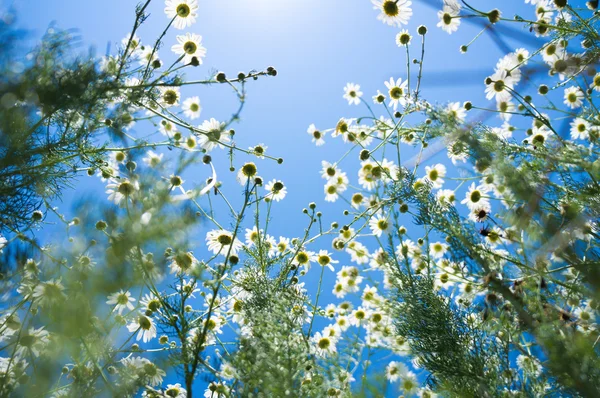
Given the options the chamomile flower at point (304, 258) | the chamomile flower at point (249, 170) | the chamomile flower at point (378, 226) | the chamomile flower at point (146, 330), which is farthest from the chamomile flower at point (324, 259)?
the chamomile flower at point (146, 330)

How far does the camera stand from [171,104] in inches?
71.4

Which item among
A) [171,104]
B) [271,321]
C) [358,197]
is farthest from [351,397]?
[358,197]

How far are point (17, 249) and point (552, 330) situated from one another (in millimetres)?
1235

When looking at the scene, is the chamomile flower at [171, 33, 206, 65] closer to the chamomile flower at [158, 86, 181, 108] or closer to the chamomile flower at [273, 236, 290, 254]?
the chamomile flower at [158, 86, 181, 108]

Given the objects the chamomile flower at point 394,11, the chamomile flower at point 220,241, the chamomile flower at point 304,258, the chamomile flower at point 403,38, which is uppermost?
the chamomile flower at point 394,11

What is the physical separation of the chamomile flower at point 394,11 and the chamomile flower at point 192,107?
1.16m

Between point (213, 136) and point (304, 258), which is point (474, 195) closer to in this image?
point (304, 258)

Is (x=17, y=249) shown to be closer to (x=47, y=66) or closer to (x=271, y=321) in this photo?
(x=47, y=66)

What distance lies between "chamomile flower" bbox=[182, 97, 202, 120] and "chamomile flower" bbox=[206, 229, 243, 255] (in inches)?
43.4

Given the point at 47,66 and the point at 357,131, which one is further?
the point at 357,131

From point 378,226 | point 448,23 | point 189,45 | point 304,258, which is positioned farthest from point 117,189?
point 448,23

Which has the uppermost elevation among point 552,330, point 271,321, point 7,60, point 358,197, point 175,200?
point 358,197

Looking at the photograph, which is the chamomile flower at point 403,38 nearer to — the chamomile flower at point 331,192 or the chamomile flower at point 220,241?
the chamomile flower at point 331,192

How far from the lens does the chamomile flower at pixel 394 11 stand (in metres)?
2.18
